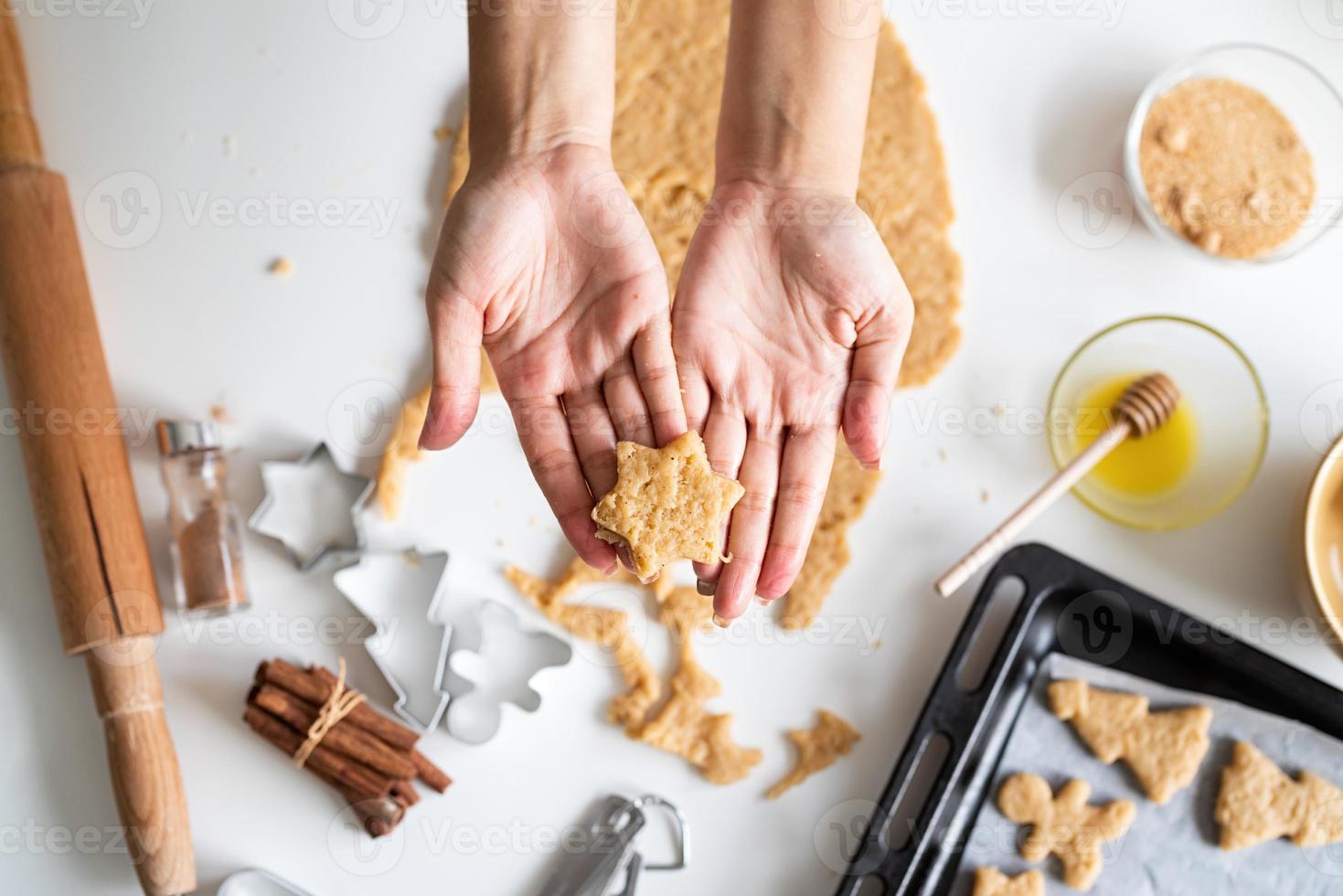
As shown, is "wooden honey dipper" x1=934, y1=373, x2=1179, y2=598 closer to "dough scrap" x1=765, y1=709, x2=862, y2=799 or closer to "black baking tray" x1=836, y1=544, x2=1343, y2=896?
"black baking tray" x1=836, y1=544, x2=1343, y2=896

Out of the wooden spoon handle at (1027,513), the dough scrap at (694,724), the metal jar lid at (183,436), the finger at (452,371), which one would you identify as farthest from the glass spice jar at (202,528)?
the wooden spoon handle at (1027,513)

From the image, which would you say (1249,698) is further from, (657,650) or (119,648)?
(119,648)

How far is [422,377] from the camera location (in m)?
1.97

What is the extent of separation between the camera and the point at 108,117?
2020 millimetres

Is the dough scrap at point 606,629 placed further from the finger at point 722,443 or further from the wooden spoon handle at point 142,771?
the wooden spoon handle at point 142,771

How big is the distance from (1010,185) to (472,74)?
1.09 metres

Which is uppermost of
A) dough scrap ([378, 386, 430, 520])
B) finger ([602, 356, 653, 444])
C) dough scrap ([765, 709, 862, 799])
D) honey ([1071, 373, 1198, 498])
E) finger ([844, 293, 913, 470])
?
honey ([1071, 373, 1198, 498])

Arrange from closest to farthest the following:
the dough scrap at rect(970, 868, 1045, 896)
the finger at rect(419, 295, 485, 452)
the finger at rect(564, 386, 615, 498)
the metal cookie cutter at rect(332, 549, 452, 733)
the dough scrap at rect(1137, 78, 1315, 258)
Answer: the finger at rect(419, 295, 485, 452) → the finger at rect(564, 386, 615, 498) → the dough scrap at rect(970, 868, 1045, 896) → the metal cookie cutter at rect(332, 549, 452, 733) → the dough scrap at rect(1137, 78, 1315, 258)

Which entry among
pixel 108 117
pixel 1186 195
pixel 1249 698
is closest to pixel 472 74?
pixel 108 117

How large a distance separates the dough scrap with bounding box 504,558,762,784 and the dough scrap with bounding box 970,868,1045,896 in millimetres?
437

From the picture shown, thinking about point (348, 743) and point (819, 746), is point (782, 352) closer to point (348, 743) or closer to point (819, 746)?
point (819, 746)

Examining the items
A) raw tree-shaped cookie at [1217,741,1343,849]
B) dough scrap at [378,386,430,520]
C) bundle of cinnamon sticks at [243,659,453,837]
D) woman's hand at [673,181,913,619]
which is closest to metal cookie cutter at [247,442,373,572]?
dough scrap at [378,386,430,520]

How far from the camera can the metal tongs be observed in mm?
1819

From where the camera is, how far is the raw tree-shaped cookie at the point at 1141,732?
180 cm
